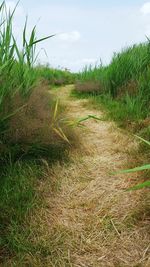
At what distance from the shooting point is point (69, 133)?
269 cm

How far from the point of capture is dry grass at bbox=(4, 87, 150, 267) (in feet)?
5.00

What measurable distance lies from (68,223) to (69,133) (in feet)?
3.44

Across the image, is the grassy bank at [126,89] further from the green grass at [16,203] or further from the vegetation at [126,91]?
the green grass at [16,203]

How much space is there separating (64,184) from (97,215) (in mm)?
418

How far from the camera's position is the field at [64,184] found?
5.14ft

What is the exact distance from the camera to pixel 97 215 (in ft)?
5.92

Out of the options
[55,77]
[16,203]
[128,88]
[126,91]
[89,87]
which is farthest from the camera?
[55,77]

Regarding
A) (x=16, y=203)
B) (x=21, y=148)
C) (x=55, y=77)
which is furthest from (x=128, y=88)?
(x=55, y=77)

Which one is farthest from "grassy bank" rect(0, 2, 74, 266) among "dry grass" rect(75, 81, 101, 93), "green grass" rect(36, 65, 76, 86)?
"green grass" rect(36, 65, 76, 86)

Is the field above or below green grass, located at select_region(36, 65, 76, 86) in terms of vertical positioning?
below

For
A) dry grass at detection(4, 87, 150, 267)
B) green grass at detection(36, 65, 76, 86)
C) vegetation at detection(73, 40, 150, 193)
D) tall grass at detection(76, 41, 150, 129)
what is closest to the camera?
dry grass at detection(4, 87, 150, 267)

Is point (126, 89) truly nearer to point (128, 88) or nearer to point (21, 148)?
point (128, 88)

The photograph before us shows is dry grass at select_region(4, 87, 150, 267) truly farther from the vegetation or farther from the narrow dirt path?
the vegetation

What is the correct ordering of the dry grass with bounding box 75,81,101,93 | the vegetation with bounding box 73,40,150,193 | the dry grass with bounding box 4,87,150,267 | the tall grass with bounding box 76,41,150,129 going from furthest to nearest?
the dry grass with bounding box 75,81,101,93
the tall grass with bounding box 76,41,150,129
the vegetation with bounding box 73,40,150,193
the dry grass with bounding box 4,87,150,267
